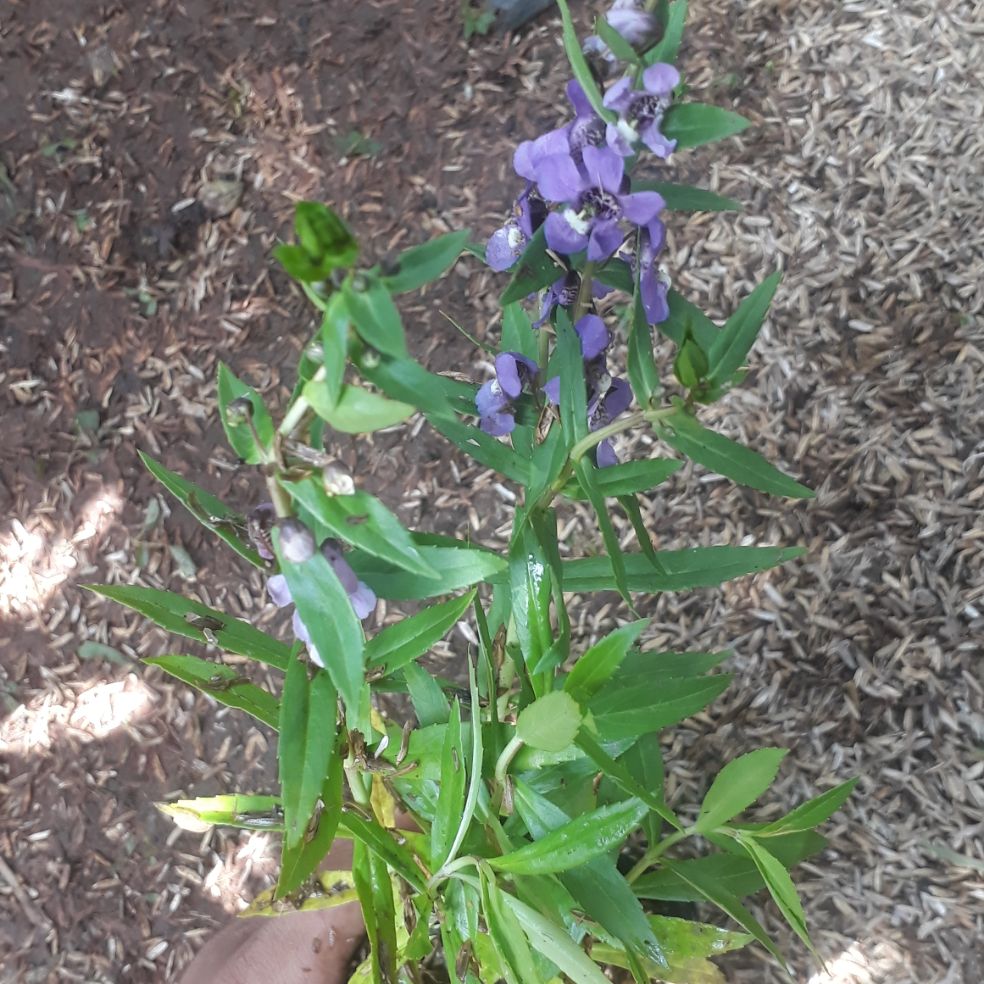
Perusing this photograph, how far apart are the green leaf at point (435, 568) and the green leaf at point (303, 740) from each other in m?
0.12

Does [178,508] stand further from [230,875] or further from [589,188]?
[589,188]

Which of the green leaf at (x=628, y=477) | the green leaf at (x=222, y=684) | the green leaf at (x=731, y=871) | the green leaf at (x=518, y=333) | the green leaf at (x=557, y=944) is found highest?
the green leaf at (x=518, y=333)

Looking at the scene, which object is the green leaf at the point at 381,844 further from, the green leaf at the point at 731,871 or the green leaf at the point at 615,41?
the green leaf at the point at 615,41

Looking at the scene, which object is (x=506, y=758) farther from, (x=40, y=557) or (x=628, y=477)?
(x=40, y=557)

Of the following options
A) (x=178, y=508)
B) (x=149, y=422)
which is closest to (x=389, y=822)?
(x=178, y=508)

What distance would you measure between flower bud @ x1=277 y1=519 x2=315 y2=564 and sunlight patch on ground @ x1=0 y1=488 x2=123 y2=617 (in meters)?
1.83

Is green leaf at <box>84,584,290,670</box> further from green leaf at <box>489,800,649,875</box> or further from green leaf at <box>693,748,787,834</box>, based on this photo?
green leaf at <box>693,748,787,834</box>

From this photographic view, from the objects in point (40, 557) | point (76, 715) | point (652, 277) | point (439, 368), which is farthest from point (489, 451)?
point (40, 557)

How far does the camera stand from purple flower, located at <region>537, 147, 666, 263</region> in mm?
895

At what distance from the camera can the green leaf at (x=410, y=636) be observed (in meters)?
1.17

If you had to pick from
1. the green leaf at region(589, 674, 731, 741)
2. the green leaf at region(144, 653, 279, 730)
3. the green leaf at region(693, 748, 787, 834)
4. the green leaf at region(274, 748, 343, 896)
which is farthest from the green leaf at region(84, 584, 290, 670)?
the green leaf at region(693, 748, 787, 834)

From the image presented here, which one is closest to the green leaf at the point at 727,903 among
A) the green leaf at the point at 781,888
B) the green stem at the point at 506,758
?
the green leaf at the point at 781,888

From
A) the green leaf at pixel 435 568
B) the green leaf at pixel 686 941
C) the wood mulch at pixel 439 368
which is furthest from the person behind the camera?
the wood mulch at pixel 439 368

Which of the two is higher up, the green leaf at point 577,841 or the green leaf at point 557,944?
the green leaf at point 577,841
